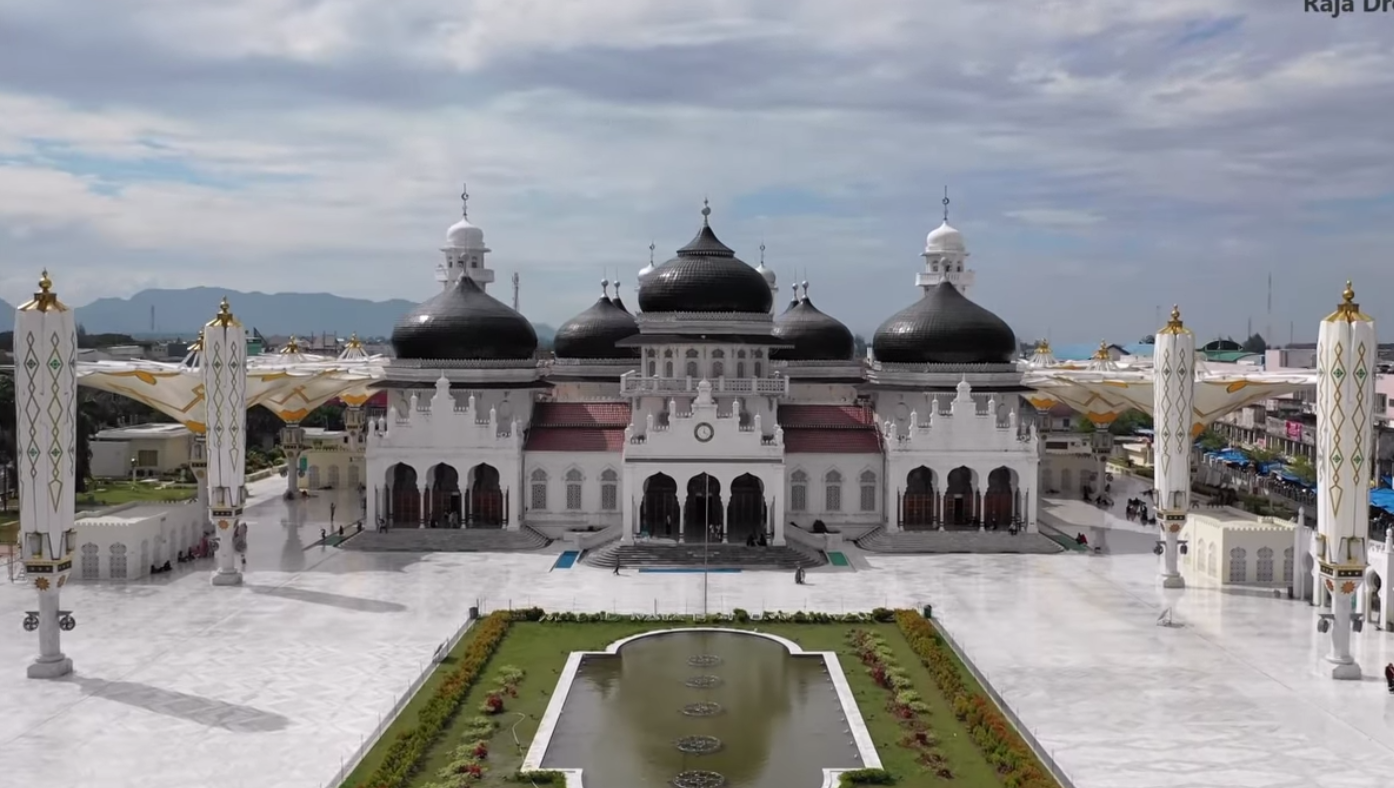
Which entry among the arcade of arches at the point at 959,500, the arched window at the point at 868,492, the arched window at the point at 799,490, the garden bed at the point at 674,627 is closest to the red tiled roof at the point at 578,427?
the arched window at the point at 799,490

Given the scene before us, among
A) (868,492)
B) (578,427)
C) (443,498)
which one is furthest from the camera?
(578,427)

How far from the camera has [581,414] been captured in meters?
46.9

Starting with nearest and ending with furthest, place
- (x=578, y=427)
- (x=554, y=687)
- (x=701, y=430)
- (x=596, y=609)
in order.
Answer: (x=554, y=687) < (x=596, y=609) < (x=701, y=430) < (x=578, y=427)

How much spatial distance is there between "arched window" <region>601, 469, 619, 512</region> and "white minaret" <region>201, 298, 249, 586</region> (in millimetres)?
13121

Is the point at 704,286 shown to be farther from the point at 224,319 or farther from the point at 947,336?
the point at 224,319

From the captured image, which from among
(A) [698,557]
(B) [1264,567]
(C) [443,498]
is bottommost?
(A) [698,557]

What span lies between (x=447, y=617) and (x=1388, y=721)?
21243mm

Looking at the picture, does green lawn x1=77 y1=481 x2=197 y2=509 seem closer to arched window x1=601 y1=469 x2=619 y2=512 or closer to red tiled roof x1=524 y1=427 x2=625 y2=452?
red tiled roof x1=524 y1=427 x2=625 y2=452

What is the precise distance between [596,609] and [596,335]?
24.0m

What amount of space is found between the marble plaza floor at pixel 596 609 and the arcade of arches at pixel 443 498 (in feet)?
13.4

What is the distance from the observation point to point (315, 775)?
19.8 metres

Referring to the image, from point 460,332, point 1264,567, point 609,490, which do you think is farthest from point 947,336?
point 460,332

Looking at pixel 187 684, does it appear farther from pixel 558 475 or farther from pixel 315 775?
pixel 558 475

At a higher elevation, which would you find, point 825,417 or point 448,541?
point 825,417
